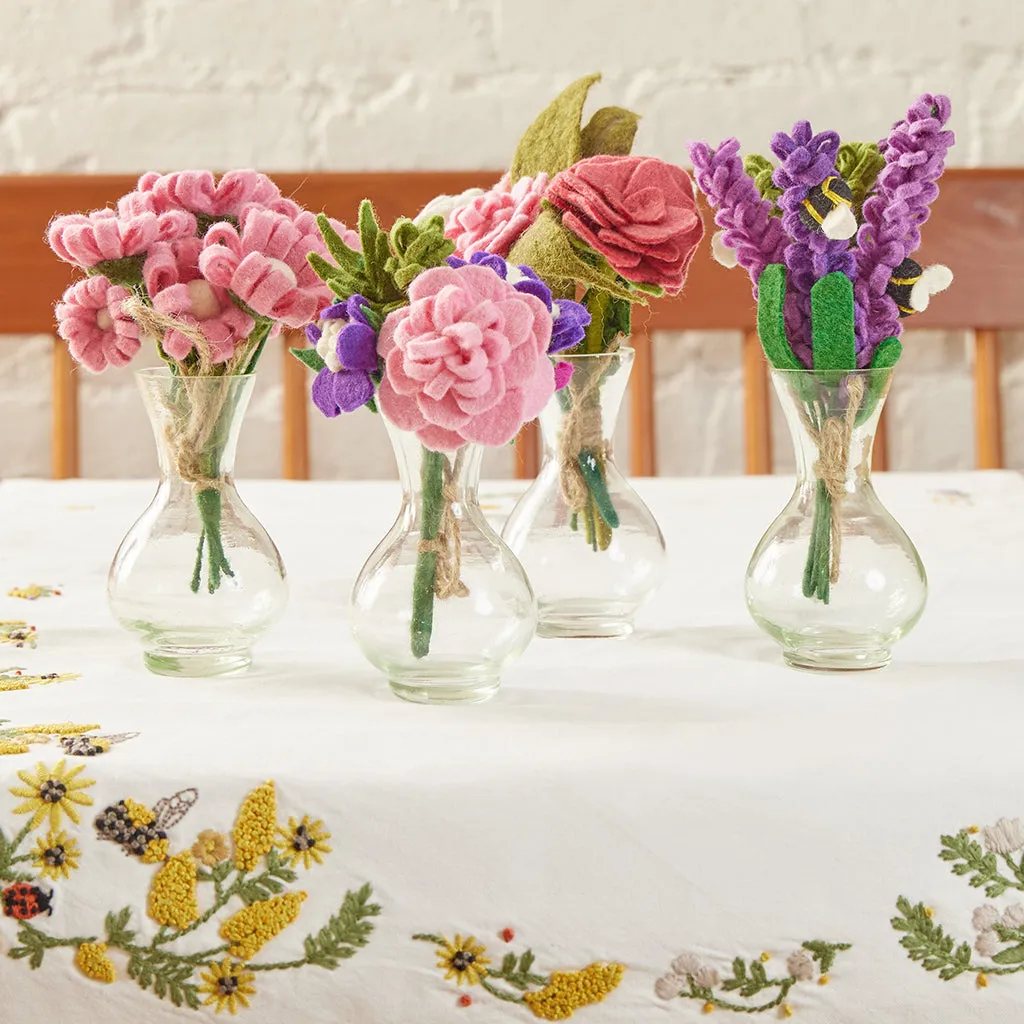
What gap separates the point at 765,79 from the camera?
2.00 m

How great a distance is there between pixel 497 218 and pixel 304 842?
33cm

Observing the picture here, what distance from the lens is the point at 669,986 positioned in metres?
0.46

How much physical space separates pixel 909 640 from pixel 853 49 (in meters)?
1.52

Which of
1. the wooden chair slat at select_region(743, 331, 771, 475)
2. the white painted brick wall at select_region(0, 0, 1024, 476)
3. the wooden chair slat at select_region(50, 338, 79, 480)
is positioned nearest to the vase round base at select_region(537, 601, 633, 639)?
the wooden chair slat at select_region(743, 331, 771, 475)

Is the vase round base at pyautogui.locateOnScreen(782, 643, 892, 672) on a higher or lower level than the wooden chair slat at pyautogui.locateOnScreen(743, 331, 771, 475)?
lower

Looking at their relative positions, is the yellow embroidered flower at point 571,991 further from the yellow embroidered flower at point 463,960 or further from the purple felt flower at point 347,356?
the purple felt flower at point 347,356

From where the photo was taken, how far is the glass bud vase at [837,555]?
624mm

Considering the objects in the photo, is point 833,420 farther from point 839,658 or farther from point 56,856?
point 56,856

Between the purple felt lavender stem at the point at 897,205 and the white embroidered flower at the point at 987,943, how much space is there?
256mm

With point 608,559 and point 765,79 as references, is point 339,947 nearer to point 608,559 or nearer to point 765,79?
point 608,559

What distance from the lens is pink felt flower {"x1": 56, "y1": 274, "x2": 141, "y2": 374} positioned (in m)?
0.60

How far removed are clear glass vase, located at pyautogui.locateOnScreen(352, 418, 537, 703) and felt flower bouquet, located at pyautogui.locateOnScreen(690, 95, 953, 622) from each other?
15cm

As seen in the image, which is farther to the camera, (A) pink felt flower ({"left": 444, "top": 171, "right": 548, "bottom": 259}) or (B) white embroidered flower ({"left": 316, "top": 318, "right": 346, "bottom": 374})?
(A) pink felt flower ({"left": 444, "top": 171, "right": 548, "bottom": 259})

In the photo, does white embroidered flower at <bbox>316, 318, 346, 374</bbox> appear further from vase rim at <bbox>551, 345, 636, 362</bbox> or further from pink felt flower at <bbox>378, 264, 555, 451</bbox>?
vase rim at <bbox>551, 345, 636, 362</bbox>
